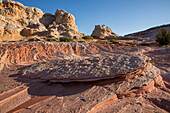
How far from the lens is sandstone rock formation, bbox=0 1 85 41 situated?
61.6 ft

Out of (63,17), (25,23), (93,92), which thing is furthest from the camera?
(63,17)

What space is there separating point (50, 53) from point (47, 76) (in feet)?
17.5

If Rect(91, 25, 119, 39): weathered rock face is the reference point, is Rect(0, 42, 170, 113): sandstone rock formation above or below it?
below

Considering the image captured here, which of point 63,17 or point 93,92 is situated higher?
point 63,17

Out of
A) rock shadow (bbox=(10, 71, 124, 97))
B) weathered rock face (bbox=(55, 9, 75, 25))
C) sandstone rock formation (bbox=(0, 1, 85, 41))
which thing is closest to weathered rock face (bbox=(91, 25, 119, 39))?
sandstone rock formation (bbox=(0, 1, 85, 41))

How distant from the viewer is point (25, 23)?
21.9 meters

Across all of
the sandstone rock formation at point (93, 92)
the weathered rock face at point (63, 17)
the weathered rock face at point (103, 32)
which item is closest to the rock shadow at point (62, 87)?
the sandstone rock formation at point (93, 92)

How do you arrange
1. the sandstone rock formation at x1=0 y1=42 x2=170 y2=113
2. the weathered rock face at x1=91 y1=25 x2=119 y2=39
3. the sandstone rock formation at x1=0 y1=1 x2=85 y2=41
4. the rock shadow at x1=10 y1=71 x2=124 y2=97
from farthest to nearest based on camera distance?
the weathered rock face at x1=91 y1=25 x2=119 y2=39
the sandstone rock formation at x1=0 y1=1 x2=85 y2=41
the rock shadow at x1=10 y1=71 x2=124 y2=97
the sandstone rock formation at x1=0 y1=42 x2=170 y2=113

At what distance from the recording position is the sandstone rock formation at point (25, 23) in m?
18.8

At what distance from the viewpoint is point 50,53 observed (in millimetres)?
7367

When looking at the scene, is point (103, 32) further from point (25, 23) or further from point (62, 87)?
point (62, 87)

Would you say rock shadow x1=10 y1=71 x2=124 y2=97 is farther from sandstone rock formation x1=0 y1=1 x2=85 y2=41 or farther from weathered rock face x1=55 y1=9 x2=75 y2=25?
weathered rock face x1=55 y1=9 x2=75 y2=25

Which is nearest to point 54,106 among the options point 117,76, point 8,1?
point 117,76

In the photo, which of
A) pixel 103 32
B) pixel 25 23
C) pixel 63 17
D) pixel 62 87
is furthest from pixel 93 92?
pixel 63 17
